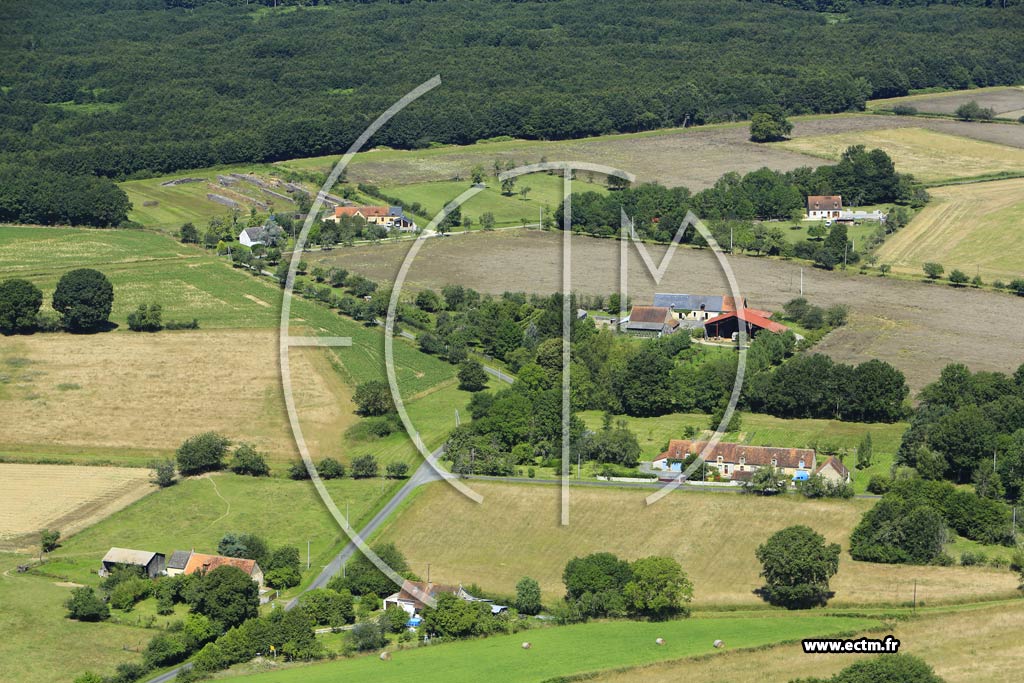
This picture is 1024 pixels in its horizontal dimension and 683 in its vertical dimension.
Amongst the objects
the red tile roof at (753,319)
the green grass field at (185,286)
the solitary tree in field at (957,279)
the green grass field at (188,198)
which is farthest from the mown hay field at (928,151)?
the green grass field at (185,286)

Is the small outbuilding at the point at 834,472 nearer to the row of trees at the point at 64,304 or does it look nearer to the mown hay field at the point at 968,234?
the mown hay field at the point at 968,234

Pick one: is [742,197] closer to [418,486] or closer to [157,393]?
[157,393]

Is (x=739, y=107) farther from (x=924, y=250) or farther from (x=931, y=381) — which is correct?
(x=931, y=381)

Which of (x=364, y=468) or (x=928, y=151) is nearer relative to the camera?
(x=364, y=468)

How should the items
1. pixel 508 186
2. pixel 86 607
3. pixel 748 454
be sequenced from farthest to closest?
pixel 508 186 → pixel 748 454 → pixel 86 607

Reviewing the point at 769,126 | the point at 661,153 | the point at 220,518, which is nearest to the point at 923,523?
the point at 220,518

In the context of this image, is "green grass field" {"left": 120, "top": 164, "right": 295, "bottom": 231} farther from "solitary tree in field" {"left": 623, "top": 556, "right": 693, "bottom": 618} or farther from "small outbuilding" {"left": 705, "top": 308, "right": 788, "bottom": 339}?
"solitary tree in field" {"left": 623, "top": 556, "right": 693, "bottom": 618}
